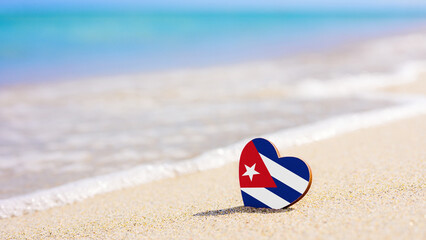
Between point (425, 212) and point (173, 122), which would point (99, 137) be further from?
point (425, 212)

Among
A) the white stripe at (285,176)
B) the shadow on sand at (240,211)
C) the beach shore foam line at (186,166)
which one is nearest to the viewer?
the white stripe at (285,176)

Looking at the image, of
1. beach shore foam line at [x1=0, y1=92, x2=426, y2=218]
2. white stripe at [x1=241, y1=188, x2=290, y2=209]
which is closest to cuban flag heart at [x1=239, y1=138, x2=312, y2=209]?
white stripe at [x1=241, y1=188, x2=290, y2=209]

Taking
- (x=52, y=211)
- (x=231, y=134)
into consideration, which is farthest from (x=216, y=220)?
(x=231, y=134)

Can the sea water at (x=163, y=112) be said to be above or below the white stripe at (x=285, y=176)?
below

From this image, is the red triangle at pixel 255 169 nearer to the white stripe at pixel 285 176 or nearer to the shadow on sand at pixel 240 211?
the white stripe at pixel 285 176

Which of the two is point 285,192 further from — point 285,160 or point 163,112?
point 163,112

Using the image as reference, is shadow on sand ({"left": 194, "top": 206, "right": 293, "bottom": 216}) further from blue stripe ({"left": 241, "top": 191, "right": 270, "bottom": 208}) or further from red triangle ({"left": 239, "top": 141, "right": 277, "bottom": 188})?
red triangle ({"left": 239, "top": 141, "right": 277, "bottom": 188})

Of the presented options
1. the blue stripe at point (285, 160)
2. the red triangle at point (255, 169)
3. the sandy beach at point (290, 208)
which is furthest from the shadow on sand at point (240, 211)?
the blue stripe at point (285, 160)
